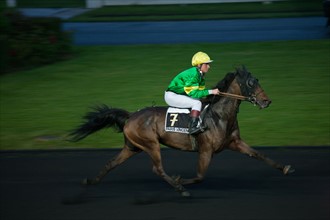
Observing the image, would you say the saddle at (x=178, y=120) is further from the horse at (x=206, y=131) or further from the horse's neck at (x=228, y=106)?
the horse's neck at (x=228, y=106)

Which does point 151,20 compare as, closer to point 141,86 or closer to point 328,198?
point 141,86

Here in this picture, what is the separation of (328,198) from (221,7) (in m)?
22.2

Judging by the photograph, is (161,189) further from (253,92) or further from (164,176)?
(253,92)

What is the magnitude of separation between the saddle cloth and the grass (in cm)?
310

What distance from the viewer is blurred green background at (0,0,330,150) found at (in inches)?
492

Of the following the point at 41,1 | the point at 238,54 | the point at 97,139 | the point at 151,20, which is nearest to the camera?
the point at 97,139

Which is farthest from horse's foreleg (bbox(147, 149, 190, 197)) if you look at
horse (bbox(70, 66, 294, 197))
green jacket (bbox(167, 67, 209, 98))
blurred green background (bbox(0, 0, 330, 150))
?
blurred green background (bbox(0, 0, 330, 150))

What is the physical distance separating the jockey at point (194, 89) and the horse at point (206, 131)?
136 millimetres

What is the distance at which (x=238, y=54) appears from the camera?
62.5ft

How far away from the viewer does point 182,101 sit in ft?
29.3

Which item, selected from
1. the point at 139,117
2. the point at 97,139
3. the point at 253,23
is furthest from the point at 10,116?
the point at 253,23

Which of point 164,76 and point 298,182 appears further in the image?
point 164,76

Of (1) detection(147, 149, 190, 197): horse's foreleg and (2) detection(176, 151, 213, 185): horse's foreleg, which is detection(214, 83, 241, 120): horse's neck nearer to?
(2) detection(176, 151, 213, 185): horse's foreleg

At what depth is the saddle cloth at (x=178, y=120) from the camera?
886cm
